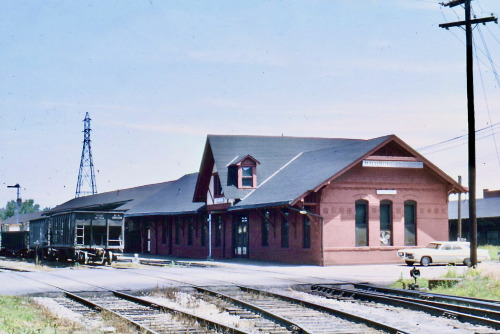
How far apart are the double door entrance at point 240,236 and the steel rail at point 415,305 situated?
19.2 meters

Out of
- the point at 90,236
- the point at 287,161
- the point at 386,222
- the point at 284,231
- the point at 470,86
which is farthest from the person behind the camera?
the point at 287,161

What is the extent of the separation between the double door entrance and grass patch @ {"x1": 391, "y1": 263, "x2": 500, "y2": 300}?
718 inches

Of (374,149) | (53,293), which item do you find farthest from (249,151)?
(53,293)

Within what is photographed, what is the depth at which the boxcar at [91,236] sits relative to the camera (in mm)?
35094

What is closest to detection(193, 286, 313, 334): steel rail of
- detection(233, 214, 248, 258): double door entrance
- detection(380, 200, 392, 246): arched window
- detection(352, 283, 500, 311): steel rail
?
detection(352, 283, 500, 311): steel rail

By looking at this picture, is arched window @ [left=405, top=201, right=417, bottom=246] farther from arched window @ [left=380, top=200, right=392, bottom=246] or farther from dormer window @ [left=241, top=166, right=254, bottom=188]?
dormer window @ [left=241, top=166, right=254, bottom=188]

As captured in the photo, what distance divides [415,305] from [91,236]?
2348 centimetres

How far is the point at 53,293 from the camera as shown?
18.1 m

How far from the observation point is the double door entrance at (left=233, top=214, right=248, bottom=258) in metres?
39.1

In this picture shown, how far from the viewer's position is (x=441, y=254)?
32.5 m

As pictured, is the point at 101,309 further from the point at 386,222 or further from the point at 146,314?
the point at 386,222

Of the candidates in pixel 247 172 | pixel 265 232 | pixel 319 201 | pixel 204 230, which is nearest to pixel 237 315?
pixel 319 201

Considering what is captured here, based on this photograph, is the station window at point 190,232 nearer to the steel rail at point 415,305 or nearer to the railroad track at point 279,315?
the steel rail at point 415,305

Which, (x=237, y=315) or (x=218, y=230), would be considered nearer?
(x=237, y=315)
